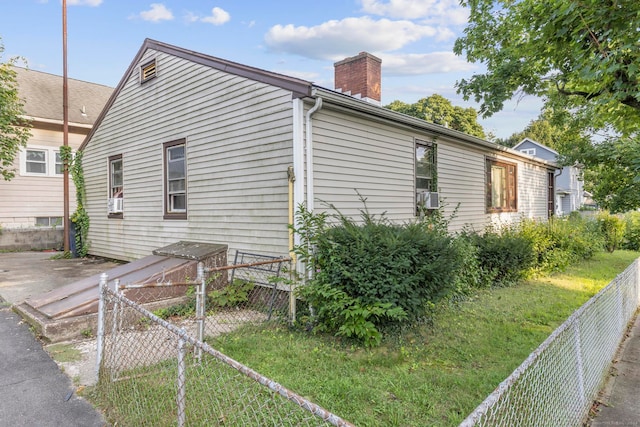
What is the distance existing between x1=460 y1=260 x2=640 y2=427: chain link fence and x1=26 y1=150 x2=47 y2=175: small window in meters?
16.3

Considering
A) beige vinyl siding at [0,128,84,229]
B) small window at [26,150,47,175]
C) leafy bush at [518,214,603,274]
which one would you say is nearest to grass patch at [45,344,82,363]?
leafy bush at [518,214,603,274]

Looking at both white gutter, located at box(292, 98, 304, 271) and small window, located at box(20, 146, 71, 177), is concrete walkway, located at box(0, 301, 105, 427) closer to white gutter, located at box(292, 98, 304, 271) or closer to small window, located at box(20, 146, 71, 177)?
white gutter, located at box(292, 98, 304, 271)

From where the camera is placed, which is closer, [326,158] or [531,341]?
[531,341]

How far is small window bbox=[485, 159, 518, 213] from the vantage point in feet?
37.0

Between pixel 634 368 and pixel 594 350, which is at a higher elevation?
pixel 594 350

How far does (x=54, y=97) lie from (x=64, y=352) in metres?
14.8

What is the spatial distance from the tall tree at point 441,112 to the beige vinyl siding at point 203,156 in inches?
969

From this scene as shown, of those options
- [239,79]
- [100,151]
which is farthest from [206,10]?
[239,79]

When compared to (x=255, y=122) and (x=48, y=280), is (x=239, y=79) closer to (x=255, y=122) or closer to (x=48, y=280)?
(x=255, y=122)

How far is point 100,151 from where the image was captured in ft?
34.7

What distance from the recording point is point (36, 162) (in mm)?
A: 13914

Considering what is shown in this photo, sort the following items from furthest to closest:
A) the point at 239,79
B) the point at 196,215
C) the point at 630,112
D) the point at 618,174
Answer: the point at 618,174, the point at 196,215, the point at 239,79, the point at 630,112

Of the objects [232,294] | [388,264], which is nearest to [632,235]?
[388,264]

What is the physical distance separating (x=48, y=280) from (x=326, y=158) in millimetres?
6417
